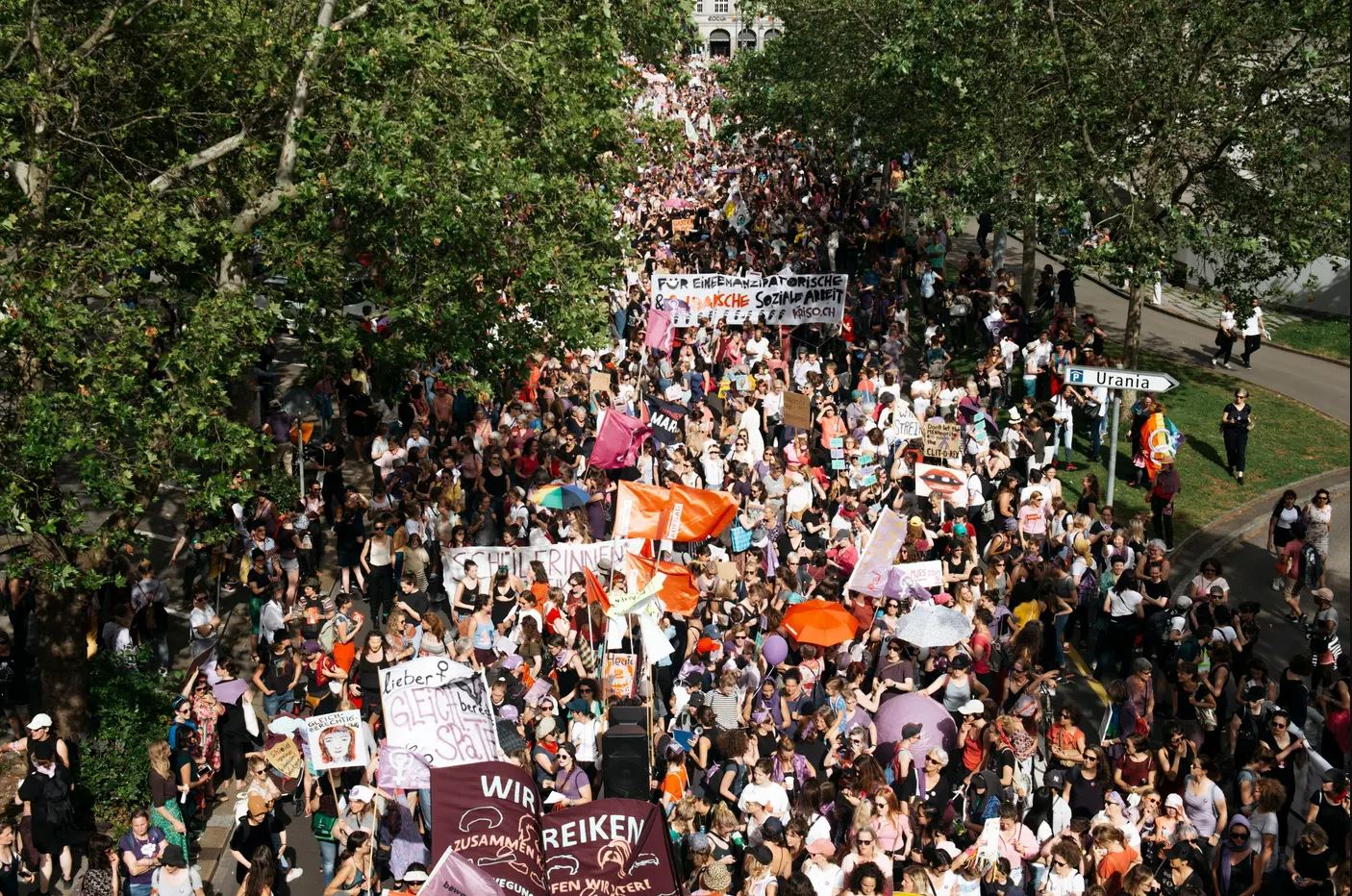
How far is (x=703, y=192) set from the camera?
42094mm

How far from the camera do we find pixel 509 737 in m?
14.0

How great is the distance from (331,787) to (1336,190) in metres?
15.4

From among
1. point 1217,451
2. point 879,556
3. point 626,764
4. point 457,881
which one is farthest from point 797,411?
point 457,881

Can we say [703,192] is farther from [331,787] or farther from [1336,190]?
[331,787]

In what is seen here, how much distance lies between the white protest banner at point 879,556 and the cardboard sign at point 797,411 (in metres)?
5.13

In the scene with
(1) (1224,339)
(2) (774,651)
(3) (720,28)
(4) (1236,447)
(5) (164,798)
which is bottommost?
(5) (164,798)

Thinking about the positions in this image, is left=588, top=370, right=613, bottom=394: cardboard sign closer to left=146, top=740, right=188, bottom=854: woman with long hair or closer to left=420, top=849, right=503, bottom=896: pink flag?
left=146, top=740, right=188, bottom=854: woman with long hair

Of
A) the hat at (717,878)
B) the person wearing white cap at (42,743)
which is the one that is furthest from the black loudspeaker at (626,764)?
the person wearing white cap at (42,743)

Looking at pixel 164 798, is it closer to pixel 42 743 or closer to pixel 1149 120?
pixel 42 743

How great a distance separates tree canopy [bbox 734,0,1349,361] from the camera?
21203 millimetres

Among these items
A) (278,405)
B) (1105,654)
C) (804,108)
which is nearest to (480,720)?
(1105,654)

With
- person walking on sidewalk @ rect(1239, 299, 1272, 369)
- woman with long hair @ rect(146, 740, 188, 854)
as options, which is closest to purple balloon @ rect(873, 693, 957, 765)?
woman with long hair @ rect(146, 740, 188, 854)

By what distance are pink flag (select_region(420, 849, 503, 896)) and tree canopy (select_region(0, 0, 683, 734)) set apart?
440 centimetres

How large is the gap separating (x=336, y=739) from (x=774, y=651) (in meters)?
4.18
